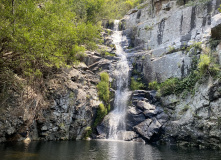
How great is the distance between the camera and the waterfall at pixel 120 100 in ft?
69.3

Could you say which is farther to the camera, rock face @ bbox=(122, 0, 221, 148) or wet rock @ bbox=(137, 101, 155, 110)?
wet rock @ bbox=(137, 101, 155, 110)

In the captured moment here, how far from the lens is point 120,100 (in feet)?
79.0

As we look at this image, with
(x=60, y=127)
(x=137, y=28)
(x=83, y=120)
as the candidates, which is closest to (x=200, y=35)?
(x=137, y=28)

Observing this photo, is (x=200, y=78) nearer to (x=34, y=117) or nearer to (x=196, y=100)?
(x=196, y=100)

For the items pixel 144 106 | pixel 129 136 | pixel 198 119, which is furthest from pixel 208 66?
pixel 129 136

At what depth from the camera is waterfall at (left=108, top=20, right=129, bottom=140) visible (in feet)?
69.3

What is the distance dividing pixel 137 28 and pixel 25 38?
25.1 m

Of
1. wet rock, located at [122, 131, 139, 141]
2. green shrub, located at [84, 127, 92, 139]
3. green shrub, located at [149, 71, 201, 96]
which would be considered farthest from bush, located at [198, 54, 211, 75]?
green shrub, located at [84, 127, 92, 139]

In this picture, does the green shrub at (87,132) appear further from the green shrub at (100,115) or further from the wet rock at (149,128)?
the wet rock at (149,128)

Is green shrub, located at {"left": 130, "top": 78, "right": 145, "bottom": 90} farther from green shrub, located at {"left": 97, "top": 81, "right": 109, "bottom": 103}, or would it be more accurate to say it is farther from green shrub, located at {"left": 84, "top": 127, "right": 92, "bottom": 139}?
green shrub, located at {"left": 84, "top": 127, "right": 92, "bottom": 139}

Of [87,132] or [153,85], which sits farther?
[153,85]

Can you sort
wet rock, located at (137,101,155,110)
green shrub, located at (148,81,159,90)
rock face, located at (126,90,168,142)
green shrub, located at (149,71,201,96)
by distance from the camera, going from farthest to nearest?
green shrub, located at (148,81,159,90), wet rock, located at (137,101,155,110), green shrub, located at (149,71,201,96), rock face, located at (126,90,168,142)

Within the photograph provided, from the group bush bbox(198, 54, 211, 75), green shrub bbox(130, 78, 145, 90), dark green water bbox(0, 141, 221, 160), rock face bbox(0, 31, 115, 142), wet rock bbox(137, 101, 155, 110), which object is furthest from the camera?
green shrub bbox(130, 78, 145, 90)

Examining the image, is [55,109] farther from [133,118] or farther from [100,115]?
[133,118]
